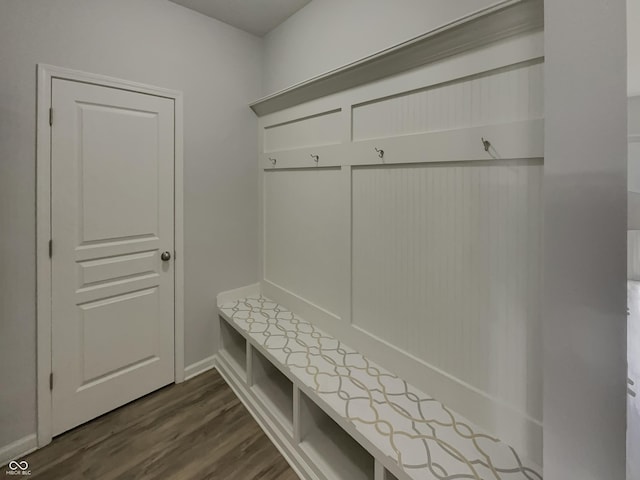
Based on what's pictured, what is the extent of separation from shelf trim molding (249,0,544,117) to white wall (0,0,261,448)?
85 centimetres

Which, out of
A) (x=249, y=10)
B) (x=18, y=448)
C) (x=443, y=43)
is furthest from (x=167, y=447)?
(x=249, y=10)

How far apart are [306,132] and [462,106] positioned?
1.09 m

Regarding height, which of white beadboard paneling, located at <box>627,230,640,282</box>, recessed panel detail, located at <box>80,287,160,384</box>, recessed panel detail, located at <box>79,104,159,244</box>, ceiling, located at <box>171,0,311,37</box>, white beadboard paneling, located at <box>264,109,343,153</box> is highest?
ceiling, located at <box>171,0,311,37</box>

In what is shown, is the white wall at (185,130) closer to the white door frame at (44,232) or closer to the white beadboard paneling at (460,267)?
the white door frame at (44,232)

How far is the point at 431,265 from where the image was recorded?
1.45 metres

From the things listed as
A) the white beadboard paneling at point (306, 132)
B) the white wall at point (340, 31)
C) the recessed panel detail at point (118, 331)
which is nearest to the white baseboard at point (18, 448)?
the recessed panel detail at point (118, 331)

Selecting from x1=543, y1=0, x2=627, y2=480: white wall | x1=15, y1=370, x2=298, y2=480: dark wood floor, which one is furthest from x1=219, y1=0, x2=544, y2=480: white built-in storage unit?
x1=543, y1=0, x2=627, y2=480: white wall

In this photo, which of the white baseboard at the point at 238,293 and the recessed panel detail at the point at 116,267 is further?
the white baseboard at the point at 238,293

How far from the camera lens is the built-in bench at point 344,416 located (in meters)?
1.12

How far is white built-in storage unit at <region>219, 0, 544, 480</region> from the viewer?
1140mm

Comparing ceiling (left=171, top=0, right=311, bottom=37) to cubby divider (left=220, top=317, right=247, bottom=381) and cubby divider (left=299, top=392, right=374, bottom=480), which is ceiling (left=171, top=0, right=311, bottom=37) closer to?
cubby divider (left=220, top=317, right=247, bottom=381)

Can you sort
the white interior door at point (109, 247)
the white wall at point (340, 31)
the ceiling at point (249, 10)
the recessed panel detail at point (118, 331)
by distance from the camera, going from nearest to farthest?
the white wall at point (340, 31), the white interior door at point (109, 247), the recessed panel detail at point (118, 331), the ceiling at point (249, 10)

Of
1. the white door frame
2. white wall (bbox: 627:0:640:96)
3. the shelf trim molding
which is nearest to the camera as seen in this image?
white wall (bbox: 627:0:640:96)

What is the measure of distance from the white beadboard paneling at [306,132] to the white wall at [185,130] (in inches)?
9.3
